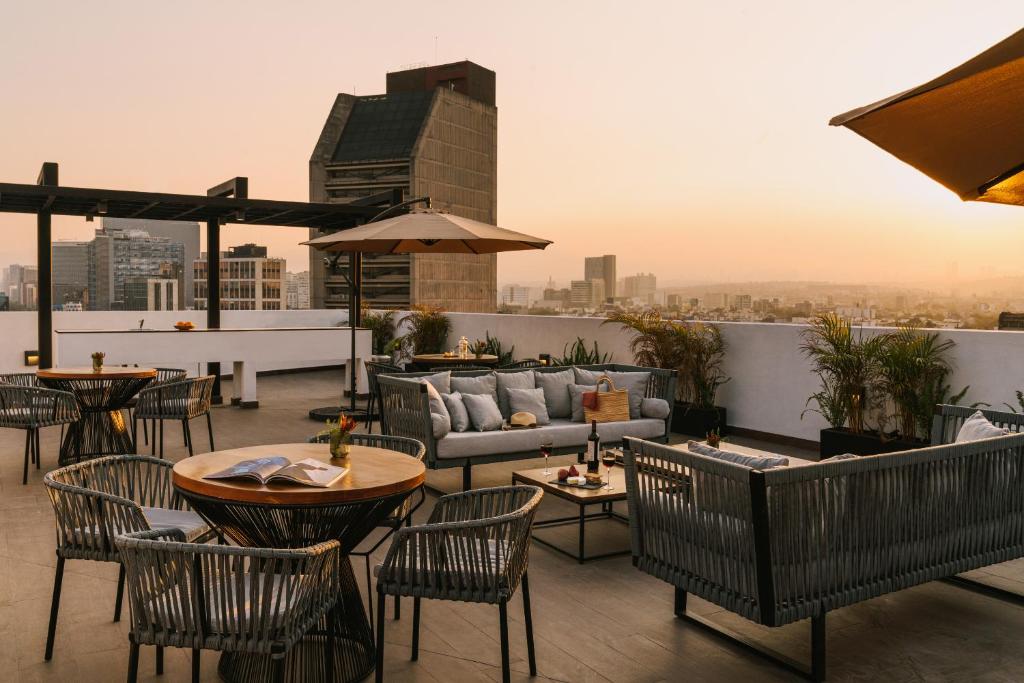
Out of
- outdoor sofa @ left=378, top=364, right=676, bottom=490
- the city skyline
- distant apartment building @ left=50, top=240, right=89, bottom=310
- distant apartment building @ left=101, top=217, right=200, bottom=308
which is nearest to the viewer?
outdoor sofa @ left=378, top=364, right=676, bottom=490

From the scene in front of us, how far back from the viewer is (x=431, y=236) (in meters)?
7.20

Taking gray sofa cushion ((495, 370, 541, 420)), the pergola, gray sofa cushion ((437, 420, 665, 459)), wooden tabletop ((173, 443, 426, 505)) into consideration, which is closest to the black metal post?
the pergola

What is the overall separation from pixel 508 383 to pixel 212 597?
14.5 feet

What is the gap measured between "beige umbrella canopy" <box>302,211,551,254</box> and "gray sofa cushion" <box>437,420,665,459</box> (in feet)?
6.24

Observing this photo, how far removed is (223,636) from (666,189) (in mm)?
18736

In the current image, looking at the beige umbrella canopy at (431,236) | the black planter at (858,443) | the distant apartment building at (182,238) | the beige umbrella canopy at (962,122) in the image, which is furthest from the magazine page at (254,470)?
the distant apartment building at (182,238)

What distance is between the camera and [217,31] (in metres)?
15.2

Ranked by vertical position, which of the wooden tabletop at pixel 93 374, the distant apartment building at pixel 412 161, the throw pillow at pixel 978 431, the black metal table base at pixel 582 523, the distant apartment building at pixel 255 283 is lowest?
the black metal table base at pixel 582 523

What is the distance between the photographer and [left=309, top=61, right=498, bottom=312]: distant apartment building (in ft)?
247

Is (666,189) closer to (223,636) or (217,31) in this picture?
(217,31)

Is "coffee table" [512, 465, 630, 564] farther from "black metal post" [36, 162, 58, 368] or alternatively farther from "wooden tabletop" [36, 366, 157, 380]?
"black metal post" [36, 162, 58, 368]

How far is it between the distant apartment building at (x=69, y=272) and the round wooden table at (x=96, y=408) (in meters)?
4.88

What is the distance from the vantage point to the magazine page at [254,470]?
3129 mm

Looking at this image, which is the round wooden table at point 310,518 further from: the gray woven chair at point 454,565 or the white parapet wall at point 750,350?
the white parapet wall at point 750,350
